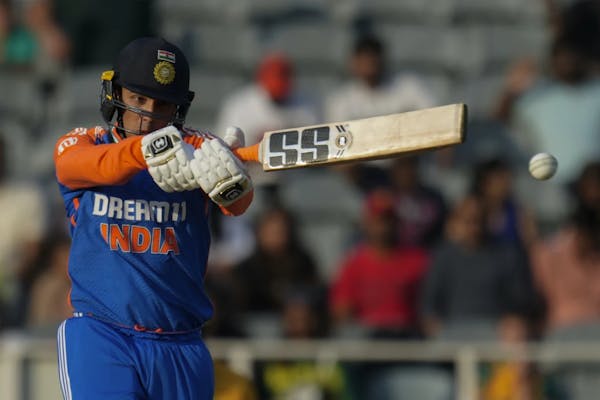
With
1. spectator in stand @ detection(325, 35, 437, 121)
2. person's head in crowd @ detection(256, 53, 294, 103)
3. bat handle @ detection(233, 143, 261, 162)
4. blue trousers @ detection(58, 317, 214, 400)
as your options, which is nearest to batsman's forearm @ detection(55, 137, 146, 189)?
bat handle @ detection(233, 143, 261, 162)

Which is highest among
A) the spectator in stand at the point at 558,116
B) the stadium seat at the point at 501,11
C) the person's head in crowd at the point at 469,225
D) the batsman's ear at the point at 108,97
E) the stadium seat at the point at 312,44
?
the stadium seat at the point at 501,11

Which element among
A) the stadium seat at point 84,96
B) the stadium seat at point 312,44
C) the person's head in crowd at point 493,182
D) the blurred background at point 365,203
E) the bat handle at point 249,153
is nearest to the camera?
the bat handle at point 249,153

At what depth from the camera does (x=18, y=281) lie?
9.20 metres

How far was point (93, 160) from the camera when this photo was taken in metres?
4.46

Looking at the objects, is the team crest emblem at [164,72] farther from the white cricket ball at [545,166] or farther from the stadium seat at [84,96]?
the stadium seat at [84,96]

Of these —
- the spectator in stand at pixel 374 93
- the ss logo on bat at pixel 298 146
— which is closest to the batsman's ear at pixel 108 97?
the ss logo on bat at pixel 298 146

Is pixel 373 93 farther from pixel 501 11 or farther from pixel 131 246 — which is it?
pixel 131 246

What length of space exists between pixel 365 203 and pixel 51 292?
7.45ft

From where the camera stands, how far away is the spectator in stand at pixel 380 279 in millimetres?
8539

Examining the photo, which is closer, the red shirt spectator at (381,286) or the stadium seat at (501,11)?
the red shirt spectator at (381,286)

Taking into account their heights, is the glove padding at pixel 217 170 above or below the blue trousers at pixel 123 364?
above

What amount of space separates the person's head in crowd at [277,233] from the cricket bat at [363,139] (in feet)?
14.1

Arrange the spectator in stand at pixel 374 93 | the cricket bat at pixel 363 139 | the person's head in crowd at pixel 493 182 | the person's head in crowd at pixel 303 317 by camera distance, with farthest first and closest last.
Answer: the spectator in stand at pixel 374 93
the person's head in crowd at pixel 493 182
the person's head in crowd at pixel 303 317
the cricket bat at pixel 363 139

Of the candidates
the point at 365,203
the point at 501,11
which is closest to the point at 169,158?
the point at 365,203
